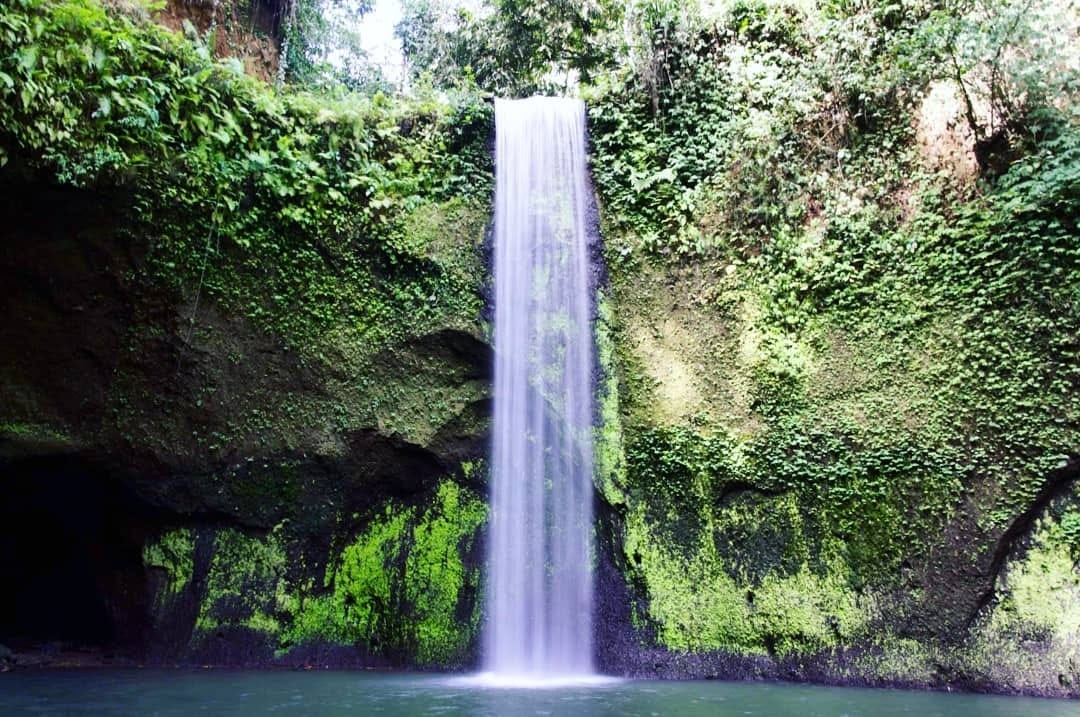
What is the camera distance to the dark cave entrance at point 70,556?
8008 mm

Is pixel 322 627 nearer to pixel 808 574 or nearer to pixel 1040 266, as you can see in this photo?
pixel 808 574

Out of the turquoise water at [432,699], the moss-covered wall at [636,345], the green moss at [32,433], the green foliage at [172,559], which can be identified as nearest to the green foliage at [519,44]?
the moss-covered wall at [636,345]

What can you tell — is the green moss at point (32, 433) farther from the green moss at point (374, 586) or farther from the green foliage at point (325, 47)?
the green foliage at point (325, 47)

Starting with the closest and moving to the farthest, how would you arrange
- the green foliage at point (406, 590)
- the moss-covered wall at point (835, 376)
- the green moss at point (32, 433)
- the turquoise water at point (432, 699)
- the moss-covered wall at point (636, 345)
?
the turquoise water at point (432, 699) → the moss-covered wall at point (835, 376) → the moss-covered wall at point (636, 345) → the green moss at point (32, 433) → the green foliage at point (406, 590)

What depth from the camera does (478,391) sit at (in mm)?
8523

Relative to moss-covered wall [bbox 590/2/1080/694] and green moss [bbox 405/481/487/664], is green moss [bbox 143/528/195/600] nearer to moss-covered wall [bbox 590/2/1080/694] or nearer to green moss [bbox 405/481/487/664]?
green moss [bbox 405/481/487/664]

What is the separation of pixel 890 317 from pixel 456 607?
572 cm

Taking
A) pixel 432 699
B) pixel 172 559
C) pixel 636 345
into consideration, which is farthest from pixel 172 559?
pixel 636 345

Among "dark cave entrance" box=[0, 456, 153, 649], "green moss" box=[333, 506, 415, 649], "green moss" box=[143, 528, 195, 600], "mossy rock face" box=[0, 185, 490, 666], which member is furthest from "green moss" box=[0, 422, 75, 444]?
"green moss" box=[333, 506, 415, 649]

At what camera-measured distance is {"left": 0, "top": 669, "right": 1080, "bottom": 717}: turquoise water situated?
5137 mm

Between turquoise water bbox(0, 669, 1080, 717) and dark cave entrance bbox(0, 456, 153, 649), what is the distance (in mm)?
1179

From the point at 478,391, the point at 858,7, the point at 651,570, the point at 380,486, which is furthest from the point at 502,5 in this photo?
the point at 651,570

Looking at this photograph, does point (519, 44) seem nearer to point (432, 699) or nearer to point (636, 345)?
point (636, 345)

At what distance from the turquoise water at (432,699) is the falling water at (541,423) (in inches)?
42.5
